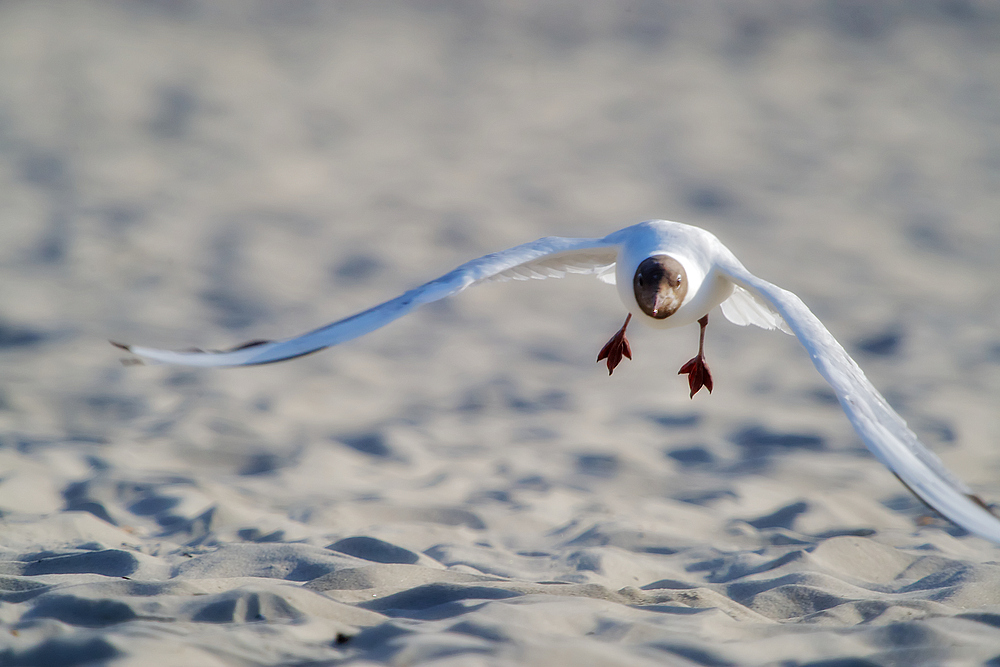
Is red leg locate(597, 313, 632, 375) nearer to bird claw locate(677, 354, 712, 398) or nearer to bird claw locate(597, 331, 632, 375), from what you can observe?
bird claw locate(597, 331, 632, 375)

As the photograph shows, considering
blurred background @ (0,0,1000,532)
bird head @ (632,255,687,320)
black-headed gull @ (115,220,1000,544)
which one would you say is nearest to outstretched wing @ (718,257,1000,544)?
black-headed gull @ (115,220,1000,544)

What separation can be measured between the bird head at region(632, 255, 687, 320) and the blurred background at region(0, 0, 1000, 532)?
1.88 meters

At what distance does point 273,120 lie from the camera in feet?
32.9

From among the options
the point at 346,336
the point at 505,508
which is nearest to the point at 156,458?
the point at 505,508

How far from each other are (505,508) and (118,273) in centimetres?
457

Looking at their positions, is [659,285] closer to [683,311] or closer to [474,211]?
[683,311]

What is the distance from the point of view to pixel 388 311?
2875 millimetres

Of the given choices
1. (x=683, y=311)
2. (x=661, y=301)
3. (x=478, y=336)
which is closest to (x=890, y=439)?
(x=661, y=301)

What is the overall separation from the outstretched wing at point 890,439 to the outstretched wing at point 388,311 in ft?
3.03

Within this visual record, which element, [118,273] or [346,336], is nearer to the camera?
[346,336]

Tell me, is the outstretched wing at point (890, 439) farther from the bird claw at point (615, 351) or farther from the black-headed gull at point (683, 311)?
the bird claw at point (615, 351)

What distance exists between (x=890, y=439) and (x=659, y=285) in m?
1.08

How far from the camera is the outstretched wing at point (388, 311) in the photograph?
2.58 m

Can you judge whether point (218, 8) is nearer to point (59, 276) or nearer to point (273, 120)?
point (273, 120)
